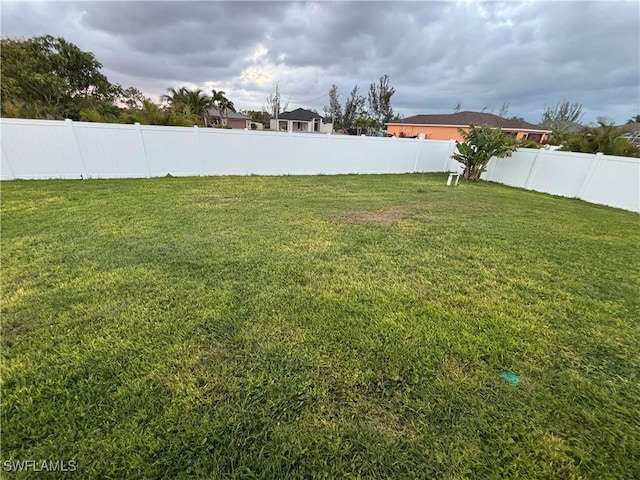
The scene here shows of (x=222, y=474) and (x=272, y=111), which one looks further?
(x=272, y=111)

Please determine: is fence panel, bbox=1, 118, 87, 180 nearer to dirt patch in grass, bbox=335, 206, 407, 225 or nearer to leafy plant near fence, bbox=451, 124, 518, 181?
dirt patch in grass, bbox=335, 206, 407, 225

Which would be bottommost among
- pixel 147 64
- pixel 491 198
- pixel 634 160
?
pixel 491 198

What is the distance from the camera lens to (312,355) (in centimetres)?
203

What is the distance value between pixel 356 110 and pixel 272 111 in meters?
14.9

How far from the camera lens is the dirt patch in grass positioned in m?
5.39

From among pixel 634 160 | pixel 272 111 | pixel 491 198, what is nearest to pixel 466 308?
pixel 491 198

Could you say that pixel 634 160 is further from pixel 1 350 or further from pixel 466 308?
pixel 1 350

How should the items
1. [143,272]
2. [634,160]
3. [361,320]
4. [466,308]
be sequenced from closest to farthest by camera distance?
1. [361,320]
2. [466,308]
3. [143,272]
4. [634,160]

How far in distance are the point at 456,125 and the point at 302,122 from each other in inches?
758

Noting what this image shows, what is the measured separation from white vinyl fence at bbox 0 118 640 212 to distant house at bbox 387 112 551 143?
1762cm

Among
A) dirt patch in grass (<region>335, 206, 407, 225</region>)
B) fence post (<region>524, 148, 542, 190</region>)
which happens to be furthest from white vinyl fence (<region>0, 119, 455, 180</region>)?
dirt patch in grass (<region>335, 206, 407, 225</region>)

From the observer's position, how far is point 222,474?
132 centimetres

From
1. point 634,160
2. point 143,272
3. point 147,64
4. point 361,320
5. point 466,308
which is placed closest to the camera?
point 361,320

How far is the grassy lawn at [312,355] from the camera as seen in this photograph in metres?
1.44
